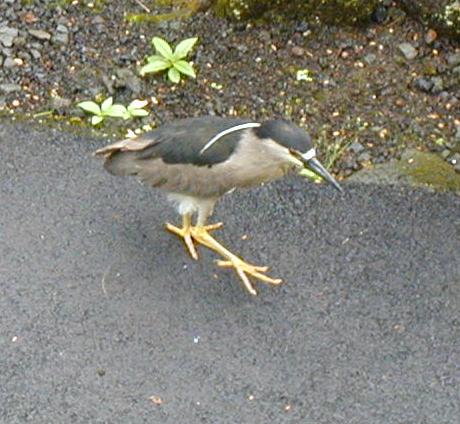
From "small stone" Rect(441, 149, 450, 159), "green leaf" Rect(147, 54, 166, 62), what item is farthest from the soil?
"green leaf" Rect(147, 54, 166, 62)

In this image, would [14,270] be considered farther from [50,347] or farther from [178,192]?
[178,192]

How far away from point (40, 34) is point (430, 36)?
2.24 metres

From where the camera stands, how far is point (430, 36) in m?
6.63

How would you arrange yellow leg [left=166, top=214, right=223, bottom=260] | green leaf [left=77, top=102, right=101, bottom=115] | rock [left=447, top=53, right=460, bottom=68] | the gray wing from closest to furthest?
1. the gray wing
2. yellow leg [left=166, top=214, right=223, bottom=260]
3. green leaf [left=77, top=102, right=101, bottom=115]
4. rock [left=447, top=53, right=460, bottom=68]

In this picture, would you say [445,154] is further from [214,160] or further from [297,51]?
[214,160]

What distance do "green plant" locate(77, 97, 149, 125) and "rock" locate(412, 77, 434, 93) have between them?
1509 mm

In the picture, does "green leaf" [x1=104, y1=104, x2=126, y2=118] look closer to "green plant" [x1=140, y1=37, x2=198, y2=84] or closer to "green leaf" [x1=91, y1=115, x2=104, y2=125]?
"green leaf" [x1=91, y1=115, x2=104, y2=125]

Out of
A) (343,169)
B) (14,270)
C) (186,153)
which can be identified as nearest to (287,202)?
(343,169)

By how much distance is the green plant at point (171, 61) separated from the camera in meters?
6.30

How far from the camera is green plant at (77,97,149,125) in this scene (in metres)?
6.12

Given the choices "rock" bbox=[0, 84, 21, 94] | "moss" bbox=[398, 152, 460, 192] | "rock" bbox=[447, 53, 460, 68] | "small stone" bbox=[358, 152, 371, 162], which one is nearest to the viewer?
"moss" bbox=[398, 152, 460, 192]

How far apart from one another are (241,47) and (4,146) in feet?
4.91

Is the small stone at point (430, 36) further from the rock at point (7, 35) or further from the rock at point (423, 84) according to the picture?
the rock at point (7, 35)

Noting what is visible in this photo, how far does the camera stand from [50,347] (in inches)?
196
